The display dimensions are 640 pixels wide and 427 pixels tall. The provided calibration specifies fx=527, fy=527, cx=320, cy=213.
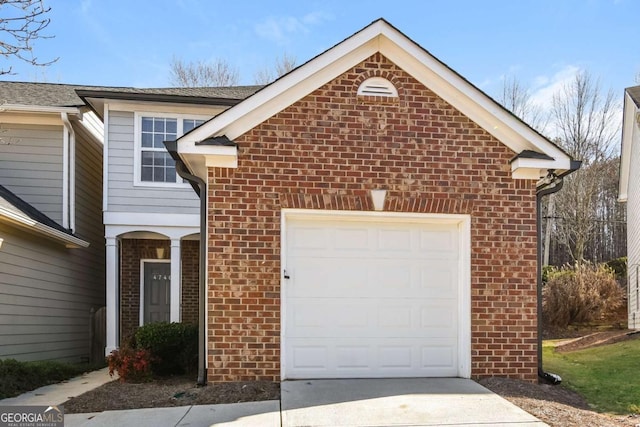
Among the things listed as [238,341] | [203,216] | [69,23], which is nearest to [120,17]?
[69,23]

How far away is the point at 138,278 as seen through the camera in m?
13.2

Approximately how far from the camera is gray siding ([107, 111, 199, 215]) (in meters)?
11.8

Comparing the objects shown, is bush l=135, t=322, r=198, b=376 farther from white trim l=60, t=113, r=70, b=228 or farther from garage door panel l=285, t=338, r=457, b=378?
white trim l=60, t=113, r=70, b=228

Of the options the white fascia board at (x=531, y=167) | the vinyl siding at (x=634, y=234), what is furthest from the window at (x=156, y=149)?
the vinyl siding at (x=634, y=234)

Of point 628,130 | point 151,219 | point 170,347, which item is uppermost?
point 628,130

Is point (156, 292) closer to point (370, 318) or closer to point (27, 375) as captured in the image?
point (27, 375)

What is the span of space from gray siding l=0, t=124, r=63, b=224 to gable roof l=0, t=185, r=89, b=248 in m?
0.22

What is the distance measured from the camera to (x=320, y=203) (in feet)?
22.5

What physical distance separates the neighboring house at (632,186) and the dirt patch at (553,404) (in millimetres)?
9950

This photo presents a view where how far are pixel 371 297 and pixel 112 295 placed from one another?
704 cm

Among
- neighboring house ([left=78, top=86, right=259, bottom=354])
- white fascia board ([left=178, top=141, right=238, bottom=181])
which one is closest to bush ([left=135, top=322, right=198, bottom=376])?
white fascia board ([left=178, top=141, right=238, bottom=181])

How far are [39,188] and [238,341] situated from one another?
303 inches

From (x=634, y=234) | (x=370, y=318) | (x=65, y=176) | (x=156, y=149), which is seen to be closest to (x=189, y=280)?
(x=156, y=149)

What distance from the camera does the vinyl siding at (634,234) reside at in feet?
50.3
